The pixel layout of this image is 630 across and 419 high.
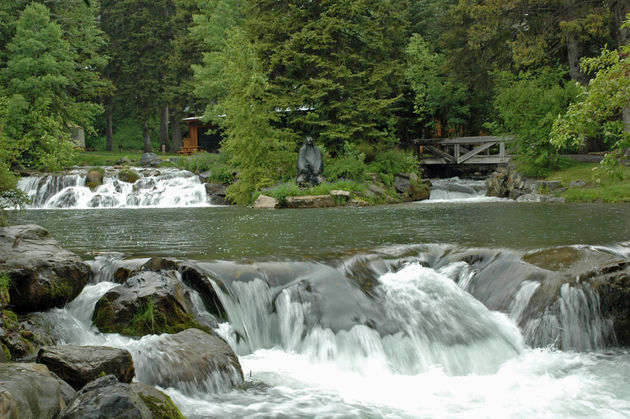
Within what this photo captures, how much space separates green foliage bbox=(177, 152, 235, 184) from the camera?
1054 inches

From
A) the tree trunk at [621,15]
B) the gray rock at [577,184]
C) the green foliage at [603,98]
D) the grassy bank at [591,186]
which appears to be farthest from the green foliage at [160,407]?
the tree trunk at [621,15]

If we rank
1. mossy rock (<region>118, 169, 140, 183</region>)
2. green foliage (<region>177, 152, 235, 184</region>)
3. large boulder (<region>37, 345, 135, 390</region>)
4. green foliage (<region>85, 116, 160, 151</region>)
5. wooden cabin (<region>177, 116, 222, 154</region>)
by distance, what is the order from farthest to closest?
A: green foliage (<region>85, 116, 160, 151</region>), wooden cabin (<region>177, 116, 222, 154</region>), mossy rock (<region>118, 169, 140, 183</region>), green foliage (<region>177, 152, 235, 184</region>), large boulder (<region>37, 345, 135, 390</region>)

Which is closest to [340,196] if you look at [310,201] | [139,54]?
[310,201]

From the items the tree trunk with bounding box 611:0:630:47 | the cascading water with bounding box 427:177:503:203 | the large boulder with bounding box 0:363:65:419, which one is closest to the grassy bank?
the cascading water with bounding box 427:177:503:203

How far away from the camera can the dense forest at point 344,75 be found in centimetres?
Result: 2397

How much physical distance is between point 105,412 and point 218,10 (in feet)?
114

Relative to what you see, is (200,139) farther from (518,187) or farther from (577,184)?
(577,184)

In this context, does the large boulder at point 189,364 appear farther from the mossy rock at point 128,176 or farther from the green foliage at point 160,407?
the mossy rock at point 128,176

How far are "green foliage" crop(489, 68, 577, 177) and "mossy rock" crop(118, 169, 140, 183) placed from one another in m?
18.3

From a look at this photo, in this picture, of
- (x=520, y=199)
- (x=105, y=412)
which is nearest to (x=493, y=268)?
(x=105, y=412)

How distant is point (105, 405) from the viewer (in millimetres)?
3773

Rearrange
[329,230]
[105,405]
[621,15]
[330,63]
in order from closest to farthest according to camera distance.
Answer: [105,405] < [329,230] < [621,15] < [330,63]

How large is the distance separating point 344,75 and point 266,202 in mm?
8942

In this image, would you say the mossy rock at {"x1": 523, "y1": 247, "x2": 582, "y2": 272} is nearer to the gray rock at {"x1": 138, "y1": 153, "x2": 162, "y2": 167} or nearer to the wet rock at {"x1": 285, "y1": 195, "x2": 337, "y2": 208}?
the wet rock at {"x1": 285, "y1": 195, "x2": 337, "y2": 208}
